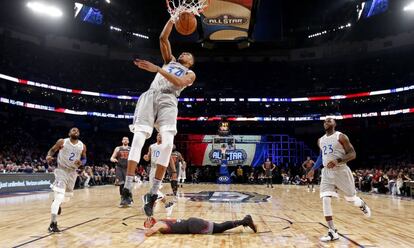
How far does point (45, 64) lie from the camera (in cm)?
3058

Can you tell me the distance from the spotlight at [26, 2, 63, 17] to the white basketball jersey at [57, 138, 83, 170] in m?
22.6

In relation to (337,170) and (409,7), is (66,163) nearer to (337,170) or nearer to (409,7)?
(337,170)

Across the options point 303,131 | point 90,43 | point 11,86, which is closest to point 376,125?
point 303,131

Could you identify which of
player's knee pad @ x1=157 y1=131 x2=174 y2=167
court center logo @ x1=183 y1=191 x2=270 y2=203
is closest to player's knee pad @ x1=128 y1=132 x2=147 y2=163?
player's knee pad @ x1=157 y1=131 x2=174 y2=167

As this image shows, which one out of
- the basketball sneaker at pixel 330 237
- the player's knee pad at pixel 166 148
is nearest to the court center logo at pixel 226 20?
Answer: the player's knee pad at pixel 166 148

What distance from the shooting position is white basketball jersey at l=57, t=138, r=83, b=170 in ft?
20.3

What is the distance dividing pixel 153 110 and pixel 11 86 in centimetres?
2600

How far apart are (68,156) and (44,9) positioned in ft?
78.4

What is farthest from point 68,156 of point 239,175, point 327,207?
point 239,175

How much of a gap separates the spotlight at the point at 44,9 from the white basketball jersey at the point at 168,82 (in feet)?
78.4

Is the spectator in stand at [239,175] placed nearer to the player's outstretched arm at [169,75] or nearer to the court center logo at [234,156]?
the court center logo at [234,156]

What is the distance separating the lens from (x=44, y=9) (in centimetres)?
2644

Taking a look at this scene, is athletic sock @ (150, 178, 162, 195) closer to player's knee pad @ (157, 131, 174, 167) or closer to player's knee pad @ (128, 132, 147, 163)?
player's knee pad @ (157, 131, 174, 167)

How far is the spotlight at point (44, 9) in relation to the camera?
25.8 m
